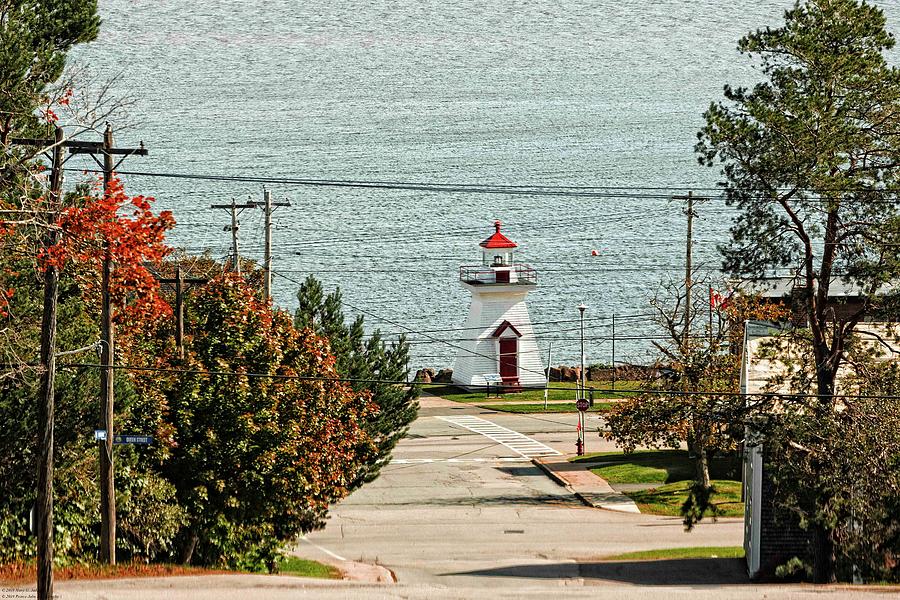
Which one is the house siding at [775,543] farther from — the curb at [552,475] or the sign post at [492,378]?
the sign post at [492,378]

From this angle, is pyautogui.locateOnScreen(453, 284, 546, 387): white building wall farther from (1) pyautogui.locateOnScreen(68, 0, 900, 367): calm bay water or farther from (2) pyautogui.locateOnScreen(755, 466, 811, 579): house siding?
(2) pyautogui.locateOnScreen(755, 466, 811, 579): house siding

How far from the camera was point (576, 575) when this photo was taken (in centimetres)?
2878

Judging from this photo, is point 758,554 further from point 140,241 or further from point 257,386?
point 140,241

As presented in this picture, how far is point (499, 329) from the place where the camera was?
68.8 meters

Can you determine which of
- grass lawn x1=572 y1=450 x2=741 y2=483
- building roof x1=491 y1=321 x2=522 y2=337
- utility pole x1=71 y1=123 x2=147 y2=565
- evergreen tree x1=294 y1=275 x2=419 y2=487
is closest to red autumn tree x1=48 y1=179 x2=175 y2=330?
utility pole x1=71 y1=123 x2=147 y2=565

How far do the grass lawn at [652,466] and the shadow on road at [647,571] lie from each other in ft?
41.4

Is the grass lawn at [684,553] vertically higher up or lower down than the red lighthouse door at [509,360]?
lower down

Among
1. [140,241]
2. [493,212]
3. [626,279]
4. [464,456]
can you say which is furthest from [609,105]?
[140,241]

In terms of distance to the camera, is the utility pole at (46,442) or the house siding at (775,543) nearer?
the utility pole at (46,442)

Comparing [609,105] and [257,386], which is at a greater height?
[609,105]

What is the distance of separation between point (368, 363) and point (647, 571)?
1025cm

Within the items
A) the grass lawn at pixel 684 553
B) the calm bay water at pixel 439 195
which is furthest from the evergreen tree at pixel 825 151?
the calm bay water at pixel 439 195

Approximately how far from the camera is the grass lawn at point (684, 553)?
102ft

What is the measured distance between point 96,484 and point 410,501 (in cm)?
1744
